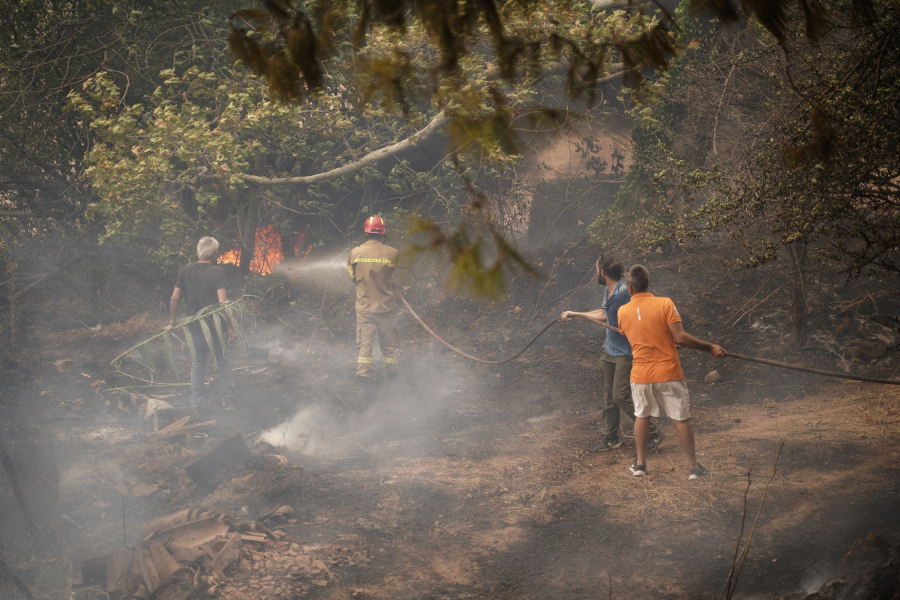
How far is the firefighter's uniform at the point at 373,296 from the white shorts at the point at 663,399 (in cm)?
383

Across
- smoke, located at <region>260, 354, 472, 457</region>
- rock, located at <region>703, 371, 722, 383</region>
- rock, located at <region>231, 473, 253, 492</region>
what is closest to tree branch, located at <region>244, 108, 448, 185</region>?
smoke, located at <region>260, 354, 472, 457</region>

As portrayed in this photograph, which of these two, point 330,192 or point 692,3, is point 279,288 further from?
point 692,3

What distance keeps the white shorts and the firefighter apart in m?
3.84

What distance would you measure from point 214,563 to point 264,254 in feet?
27.4

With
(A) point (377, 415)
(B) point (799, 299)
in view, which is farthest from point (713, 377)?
(A) point (377, 415)

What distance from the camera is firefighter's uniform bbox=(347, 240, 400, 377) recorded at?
26.3ft

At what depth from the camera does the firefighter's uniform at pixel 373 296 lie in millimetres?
8031

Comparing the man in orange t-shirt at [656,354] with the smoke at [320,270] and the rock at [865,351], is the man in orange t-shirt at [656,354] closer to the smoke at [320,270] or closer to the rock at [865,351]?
the rock at [865,351]

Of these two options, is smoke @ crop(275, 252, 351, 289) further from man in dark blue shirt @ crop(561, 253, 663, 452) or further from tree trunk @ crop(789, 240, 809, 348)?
tree trunk @ crop(789, 240, 809, 348)

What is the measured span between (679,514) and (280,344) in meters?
7.51

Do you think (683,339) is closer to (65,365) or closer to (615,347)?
(615,347)

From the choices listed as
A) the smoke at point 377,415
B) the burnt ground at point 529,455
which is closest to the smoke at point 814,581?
the burnt ground at point 529,455

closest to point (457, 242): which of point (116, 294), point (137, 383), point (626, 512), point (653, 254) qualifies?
point (626, 512)

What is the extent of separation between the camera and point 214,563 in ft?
14.4
